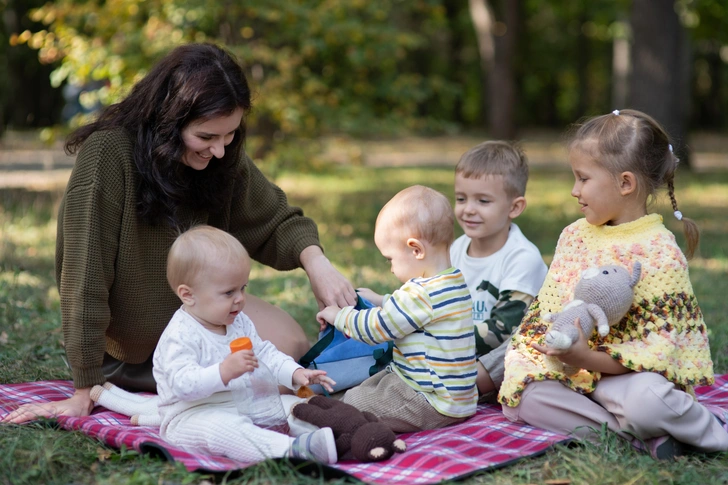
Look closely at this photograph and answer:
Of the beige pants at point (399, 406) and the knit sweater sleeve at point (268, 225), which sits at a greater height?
the knit sweater sleeve at point (268, 225)

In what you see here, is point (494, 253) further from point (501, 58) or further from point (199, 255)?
point (501, 58)

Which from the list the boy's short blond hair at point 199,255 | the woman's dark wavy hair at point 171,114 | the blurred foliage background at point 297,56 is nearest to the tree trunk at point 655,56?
the blurred foliage background at point 297,56

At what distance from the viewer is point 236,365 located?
2.66m

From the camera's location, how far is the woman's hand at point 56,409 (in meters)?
3.06

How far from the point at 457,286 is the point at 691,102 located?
92.4ft

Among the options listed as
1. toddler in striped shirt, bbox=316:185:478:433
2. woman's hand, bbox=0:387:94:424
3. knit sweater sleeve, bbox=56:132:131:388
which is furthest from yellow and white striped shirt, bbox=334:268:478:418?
woman's hand, bbox=0:387:94:424

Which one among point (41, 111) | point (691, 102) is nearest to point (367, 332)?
point (41, 111)

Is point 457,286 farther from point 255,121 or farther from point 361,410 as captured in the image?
point 255,121

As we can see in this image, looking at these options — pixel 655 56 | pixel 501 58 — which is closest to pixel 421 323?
pixel 655 56

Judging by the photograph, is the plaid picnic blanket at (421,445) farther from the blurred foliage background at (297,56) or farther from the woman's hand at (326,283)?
the blurred foliage background at (297,56)

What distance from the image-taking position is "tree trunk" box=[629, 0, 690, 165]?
1084 centimetres

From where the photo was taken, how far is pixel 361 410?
3145mm

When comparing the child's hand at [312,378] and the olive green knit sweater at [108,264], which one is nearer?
the child's hand at [312,378]

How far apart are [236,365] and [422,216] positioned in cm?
91
